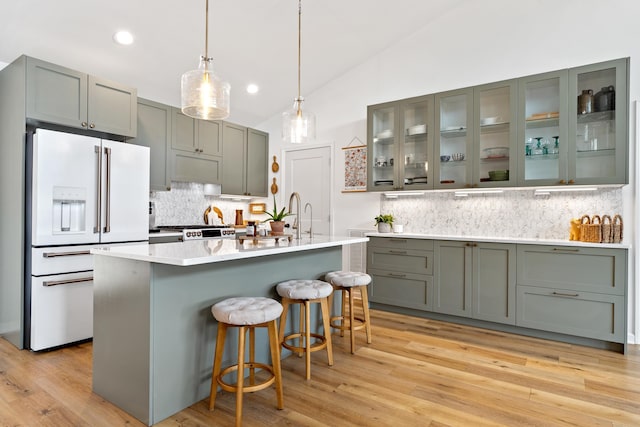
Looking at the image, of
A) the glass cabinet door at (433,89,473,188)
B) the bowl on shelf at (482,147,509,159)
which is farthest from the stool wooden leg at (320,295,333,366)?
the bowl on shelf at (482,147,509,159)

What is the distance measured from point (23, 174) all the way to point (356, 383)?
3.04 m

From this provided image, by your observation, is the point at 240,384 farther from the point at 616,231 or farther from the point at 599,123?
the point at 599,123

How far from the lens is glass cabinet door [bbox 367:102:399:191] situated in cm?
448

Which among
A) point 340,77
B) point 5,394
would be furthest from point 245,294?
point 340,77

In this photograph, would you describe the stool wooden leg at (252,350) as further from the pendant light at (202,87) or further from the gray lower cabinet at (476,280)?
the gray lower cabinet at (476,280)

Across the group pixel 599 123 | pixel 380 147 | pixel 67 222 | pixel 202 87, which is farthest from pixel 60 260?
pixel 599 123

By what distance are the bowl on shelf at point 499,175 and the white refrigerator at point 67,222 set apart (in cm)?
361

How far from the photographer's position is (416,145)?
14.1 feet

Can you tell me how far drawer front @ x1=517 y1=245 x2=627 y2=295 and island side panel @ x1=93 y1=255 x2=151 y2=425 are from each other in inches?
127

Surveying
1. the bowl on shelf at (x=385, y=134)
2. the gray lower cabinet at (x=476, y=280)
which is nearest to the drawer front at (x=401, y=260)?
the gray lower cabinet at (x=476, y=280)

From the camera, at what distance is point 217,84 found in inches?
91.4

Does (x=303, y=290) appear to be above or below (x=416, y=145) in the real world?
below

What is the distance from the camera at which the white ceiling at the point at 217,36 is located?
314 centimetres

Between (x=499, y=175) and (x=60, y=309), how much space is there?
4219 mm
